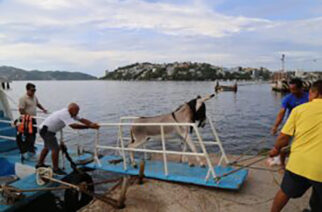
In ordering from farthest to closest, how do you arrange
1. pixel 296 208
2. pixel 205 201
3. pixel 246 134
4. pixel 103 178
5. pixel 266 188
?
pixel 246 134 → pixel 103 178 → pixel 266 188 → pixel 205 201 → pixel 296 208

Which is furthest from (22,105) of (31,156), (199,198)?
(199,198)

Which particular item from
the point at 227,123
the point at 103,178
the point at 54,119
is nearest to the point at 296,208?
the point at 54,119

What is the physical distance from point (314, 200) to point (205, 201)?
6.31 ft

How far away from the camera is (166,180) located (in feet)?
20.1

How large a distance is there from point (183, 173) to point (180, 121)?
124 centimetres

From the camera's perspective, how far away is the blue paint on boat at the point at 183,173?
18.2 feet

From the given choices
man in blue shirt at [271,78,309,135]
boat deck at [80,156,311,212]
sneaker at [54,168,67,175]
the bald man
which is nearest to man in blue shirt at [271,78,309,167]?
→ man in blue shirt at [271,78,309,135]

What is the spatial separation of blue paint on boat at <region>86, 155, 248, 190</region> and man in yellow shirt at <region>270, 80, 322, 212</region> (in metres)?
1.84

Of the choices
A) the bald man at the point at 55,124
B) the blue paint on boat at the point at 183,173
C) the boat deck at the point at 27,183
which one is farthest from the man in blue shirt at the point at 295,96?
the boat deck at the point at 27,183

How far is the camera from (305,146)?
347cm

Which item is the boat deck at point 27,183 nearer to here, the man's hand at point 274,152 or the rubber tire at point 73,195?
the rubber tire at point 73,195

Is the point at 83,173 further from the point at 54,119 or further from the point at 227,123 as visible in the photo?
the point at 227,123

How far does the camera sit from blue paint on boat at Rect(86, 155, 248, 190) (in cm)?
555

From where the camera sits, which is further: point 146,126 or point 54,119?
point 146,126
